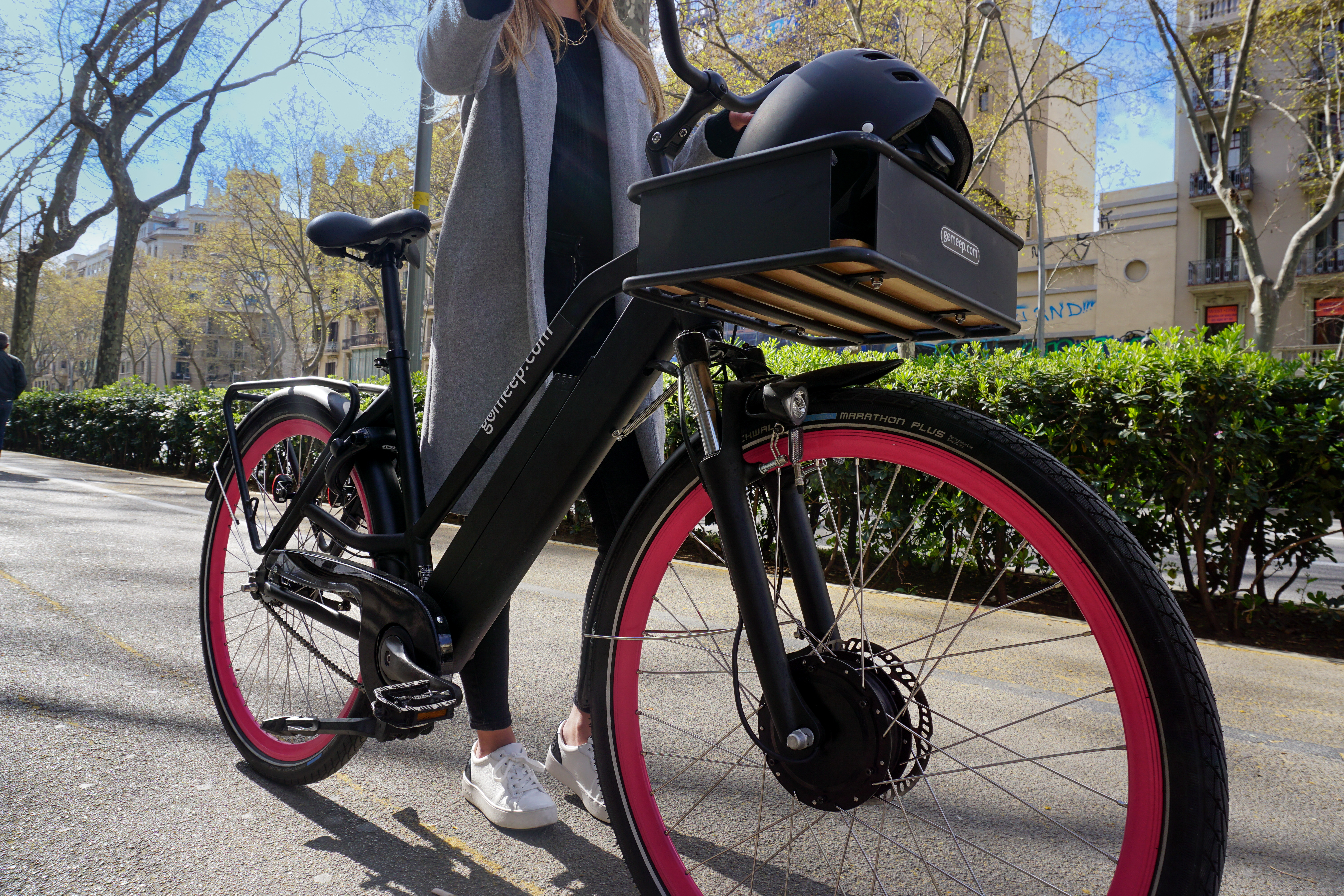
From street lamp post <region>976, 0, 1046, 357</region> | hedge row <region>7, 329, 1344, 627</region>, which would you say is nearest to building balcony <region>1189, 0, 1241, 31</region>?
street lamp post <region>976, 0, 1046, 357</region>

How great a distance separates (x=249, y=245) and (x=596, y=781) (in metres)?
39.3

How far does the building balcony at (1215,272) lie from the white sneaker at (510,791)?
33388 millimetres

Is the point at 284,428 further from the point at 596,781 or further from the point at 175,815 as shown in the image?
the point at 596,781

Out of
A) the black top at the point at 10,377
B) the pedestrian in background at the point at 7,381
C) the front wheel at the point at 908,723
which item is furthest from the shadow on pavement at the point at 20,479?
the front wheel at the point at 908,723

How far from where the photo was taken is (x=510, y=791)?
198cm

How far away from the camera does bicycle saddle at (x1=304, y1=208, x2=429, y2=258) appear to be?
2012mm

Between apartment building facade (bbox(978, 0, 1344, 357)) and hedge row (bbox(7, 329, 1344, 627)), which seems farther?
apartment building facade (bbox(978, 0, 1344, 357))

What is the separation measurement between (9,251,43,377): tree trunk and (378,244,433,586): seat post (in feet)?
85.3

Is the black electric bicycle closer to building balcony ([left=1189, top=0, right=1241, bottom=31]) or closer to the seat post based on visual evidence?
the seat post

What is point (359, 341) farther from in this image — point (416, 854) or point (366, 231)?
point (416, 854)

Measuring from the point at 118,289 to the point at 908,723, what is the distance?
23769 mm

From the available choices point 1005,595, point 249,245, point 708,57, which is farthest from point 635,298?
point 249,245

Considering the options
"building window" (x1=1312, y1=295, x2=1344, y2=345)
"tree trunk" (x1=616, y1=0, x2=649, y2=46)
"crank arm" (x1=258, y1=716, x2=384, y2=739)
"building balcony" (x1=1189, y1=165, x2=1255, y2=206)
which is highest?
"building balcony" (x1=1189, y1=165, x2=1255, y2=206)

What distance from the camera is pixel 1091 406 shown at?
13.6 feet
